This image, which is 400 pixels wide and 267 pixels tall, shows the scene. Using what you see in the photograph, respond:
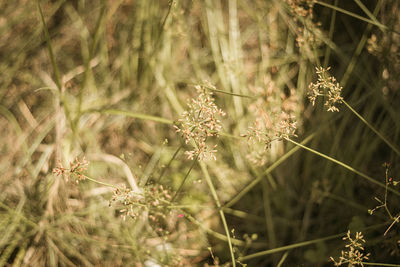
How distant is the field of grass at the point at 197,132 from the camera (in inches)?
46.1

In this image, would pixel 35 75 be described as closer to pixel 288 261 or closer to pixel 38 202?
pixel 38 202

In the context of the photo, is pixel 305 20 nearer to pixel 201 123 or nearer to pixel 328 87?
pixel 328 87

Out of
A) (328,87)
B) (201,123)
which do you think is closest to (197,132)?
(201,123)

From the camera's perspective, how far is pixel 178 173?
1346 millimetres

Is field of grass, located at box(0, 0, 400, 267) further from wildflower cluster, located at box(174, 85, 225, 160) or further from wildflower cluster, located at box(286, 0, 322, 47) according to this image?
wildflower cluster, located at box(174, 85, 225, 160)

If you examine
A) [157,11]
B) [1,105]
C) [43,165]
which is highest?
[157,11]

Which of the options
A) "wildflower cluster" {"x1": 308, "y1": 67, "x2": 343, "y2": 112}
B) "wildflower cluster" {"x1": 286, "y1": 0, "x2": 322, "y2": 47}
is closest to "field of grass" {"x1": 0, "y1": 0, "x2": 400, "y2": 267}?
"wildflower cluster" {"x1": 286, "y1": 0, "x2": 322, "y2": 47}

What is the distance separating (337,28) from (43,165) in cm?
154

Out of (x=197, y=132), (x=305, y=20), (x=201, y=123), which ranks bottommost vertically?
(x=197, y=132)

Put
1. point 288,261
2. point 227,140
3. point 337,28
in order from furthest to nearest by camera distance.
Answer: point 337,28 < point 227,140 < point 288,261

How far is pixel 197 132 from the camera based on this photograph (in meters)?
1.08

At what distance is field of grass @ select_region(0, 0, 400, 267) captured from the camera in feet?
3.84

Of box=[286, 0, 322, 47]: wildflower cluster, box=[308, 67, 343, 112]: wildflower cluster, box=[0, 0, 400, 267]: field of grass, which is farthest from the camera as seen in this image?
box=[0, 0, 400, 267]: field of grass

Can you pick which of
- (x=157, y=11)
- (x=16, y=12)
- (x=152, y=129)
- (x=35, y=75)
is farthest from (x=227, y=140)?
(x=16, y=12)
